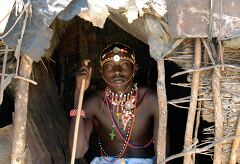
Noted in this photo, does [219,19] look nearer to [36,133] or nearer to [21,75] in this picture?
[21,75]

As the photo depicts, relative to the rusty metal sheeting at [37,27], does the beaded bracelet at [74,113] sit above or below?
below

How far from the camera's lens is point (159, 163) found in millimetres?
3605

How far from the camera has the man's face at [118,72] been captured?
4199 mm

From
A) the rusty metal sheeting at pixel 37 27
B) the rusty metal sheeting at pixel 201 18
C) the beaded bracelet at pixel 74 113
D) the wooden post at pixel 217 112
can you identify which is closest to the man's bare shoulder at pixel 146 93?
the beaded bracelet at pixel 74 113

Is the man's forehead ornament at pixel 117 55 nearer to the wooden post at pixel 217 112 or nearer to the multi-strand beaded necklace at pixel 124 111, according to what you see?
the multi-strand beaded necklace at pixel 124 111

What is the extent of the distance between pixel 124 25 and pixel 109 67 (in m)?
0.64

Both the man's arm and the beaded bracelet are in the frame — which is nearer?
the beaded bracelet

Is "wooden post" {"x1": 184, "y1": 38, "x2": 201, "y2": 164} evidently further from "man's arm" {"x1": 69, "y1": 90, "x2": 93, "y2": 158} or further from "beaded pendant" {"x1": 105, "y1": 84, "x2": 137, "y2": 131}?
"man's arm" {"x1": 69, "y1": 90, "x2": 93, "y2": 158}

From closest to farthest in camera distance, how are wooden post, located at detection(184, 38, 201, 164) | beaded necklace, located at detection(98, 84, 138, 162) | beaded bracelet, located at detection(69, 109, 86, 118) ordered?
wooden post, located at detection(184, 38, 201, 164) < beaded bracelet, located at detection(69, 109, 86, 118) < beaded necklace, located at detection(98, 84, 138, 162)

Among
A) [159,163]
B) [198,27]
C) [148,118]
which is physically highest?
[198,27]

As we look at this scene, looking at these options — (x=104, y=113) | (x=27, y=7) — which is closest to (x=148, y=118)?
(x=104, y=113)

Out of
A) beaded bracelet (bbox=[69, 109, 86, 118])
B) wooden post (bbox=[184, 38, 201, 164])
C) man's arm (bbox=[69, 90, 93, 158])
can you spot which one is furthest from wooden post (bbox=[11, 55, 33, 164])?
wooden post (bbox=[184, 38, 201, 164])

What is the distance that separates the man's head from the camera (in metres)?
4.20

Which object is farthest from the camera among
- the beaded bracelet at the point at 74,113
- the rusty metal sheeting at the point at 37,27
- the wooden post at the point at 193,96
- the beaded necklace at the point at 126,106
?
the beaded necklace at the point at 126,106
